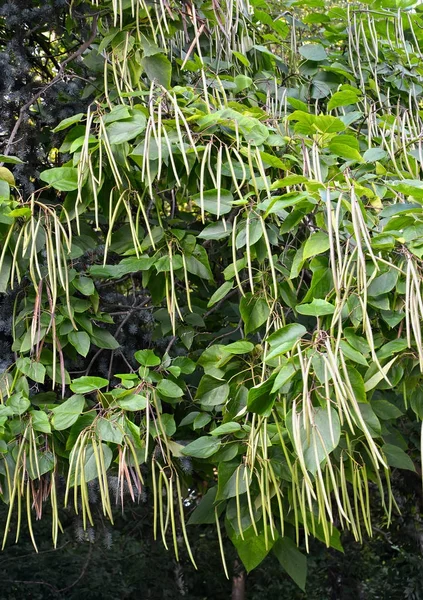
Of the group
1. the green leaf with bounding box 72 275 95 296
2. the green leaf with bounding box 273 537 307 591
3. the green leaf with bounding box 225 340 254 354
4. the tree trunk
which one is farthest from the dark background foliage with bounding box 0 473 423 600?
the green leaf with bounding box 225 340 254 354

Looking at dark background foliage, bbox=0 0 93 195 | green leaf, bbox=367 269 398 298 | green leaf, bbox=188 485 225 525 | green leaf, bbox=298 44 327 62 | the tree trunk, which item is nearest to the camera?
green leaf, bbox=367 269 398 298

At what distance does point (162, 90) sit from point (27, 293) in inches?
16.9

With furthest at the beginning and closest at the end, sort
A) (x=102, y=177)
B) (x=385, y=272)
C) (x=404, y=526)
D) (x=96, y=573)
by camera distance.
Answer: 1. (x=96, y=573)
2. (x=404, y=526)
3. (x=102, y=177)
4. (x=385, y=272)

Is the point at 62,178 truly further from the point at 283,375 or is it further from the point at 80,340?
the point at 283,375

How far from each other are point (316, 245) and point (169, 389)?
0.32m

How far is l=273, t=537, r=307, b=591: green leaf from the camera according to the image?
1.26 metres

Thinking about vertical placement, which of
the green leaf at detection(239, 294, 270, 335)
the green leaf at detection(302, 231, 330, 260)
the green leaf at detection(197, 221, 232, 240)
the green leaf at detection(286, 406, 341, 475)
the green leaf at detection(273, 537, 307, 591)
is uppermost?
the green leaf at detection(197, 221, 232, 240)

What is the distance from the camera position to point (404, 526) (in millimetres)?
3000

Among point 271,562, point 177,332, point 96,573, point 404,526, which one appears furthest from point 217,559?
point 177,332

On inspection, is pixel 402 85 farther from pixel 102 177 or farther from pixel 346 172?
pixel 102 177

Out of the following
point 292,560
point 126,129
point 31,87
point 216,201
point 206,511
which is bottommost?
Result: point 292,560

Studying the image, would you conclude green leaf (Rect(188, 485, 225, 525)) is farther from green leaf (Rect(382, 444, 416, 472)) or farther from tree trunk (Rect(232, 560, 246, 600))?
tree trunk (Rect(232, 560, 246, 600))

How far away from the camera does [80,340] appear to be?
4.24ft

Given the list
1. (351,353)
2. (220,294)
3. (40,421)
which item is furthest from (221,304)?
(351,353)
